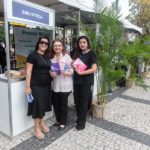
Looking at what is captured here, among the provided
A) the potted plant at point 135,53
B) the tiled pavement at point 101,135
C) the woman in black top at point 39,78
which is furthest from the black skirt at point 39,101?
the potted plant at point 135,53

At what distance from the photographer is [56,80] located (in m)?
3.20

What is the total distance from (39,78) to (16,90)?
428mm

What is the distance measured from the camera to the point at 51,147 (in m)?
2.93

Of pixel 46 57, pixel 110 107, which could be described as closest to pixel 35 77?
pixel 46 57

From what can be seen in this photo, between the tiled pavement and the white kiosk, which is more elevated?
the white kiosk

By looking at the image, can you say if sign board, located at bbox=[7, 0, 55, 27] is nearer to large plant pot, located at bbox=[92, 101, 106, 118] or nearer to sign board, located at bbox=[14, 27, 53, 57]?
sign board, located at bbox=[14, 27, 53, 57]

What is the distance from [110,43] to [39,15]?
1434 mm

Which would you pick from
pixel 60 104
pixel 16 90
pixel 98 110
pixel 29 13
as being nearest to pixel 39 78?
pixel 16 90

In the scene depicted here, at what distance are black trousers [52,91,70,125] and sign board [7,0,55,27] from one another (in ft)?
4.15

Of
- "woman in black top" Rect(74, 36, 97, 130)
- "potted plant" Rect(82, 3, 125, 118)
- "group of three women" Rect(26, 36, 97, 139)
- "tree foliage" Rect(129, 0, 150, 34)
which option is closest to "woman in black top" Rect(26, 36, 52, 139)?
"group of three women" Rect(26, 36, 97, 139)

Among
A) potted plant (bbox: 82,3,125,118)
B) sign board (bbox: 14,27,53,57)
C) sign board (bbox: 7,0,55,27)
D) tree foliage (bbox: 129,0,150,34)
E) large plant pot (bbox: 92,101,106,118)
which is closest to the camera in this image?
sign board (bbox: 7,0,55,27)

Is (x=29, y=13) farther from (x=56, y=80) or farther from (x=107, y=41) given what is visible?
(x=107, y=41)

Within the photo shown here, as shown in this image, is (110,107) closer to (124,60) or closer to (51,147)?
(124,60)

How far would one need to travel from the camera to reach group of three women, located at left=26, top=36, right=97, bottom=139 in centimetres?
295
